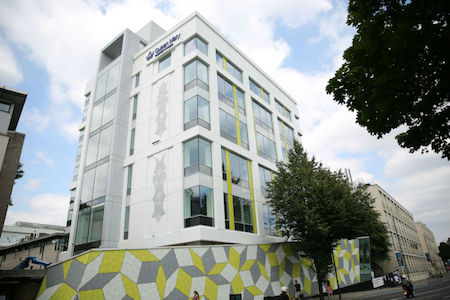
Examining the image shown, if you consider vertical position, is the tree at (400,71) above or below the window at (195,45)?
below

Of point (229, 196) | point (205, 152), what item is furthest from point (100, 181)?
point (229, 196)

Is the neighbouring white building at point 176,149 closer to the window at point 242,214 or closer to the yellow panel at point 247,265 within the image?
the window at point 242,214

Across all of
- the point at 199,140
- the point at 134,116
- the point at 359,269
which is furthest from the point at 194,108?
the point at 359,269

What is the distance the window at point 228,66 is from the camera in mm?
29812

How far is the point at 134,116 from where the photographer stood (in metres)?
29.8

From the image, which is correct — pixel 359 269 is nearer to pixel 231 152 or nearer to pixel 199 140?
pixel 231 152

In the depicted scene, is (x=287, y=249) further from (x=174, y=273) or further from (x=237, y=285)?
(x=174, y=273)

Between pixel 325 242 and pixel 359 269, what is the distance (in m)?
18.5

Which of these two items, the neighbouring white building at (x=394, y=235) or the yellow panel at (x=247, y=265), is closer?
the yellow panel at (x=247, y=265)

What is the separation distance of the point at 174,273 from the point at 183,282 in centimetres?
79

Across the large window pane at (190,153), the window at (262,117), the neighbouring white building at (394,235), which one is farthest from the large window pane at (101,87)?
the neighbouring white building at (394,235)

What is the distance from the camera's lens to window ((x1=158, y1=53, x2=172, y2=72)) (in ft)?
96.1

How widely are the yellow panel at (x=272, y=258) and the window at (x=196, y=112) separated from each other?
11682 millimetres

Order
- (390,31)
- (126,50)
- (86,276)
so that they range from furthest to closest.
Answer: (126,50)
(86,276)
(390,31)
